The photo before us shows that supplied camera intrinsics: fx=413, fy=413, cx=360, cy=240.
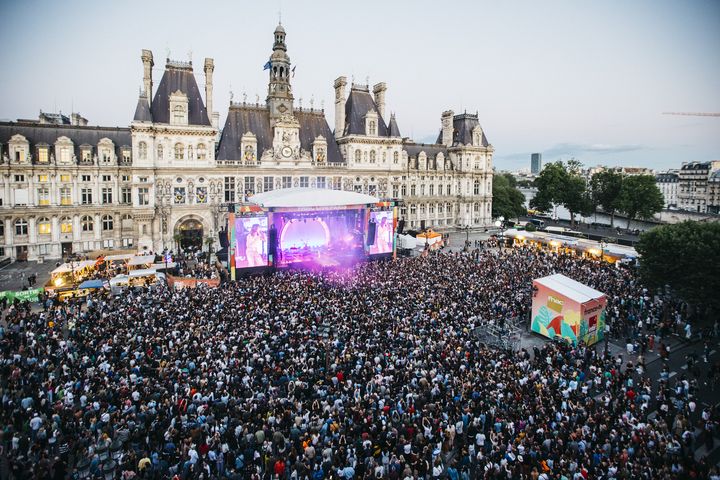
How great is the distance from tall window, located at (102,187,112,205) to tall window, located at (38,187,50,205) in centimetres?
506

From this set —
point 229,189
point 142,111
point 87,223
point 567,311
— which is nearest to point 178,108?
point 142,111

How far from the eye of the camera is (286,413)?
14820 millimetres

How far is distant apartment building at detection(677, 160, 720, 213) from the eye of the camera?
125 m

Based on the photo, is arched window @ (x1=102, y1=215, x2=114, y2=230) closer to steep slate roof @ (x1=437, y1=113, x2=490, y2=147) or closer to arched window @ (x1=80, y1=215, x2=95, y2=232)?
arched window @ (x1=80, y1=215, x2=95, y2=232)

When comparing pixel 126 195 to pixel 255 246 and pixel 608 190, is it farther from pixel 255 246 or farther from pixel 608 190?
pixel 608 190

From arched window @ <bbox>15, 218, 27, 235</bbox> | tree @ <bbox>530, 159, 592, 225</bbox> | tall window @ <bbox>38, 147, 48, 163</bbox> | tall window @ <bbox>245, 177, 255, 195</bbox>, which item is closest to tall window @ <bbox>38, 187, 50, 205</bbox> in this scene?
arched window @ <bbox>15, 218, 27, 235</bbox>

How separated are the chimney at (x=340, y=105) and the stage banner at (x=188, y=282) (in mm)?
33173

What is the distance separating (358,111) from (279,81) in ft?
39.2

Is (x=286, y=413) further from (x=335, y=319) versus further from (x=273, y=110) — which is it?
(x=273, y=110)

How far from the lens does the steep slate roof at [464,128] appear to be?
224ft

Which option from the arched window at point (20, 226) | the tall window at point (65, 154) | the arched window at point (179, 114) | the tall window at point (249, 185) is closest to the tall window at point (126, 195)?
the tall window at point (65, 154)

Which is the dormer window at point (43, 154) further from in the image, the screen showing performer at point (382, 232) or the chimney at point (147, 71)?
the screen showing performer at point (382, 232)

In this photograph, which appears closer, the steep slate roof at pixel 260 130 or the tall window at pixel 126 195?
the tall window at pixel 126 195

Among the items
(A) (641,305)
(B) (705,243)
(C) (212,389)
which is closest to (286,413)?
(C) (212,389)
